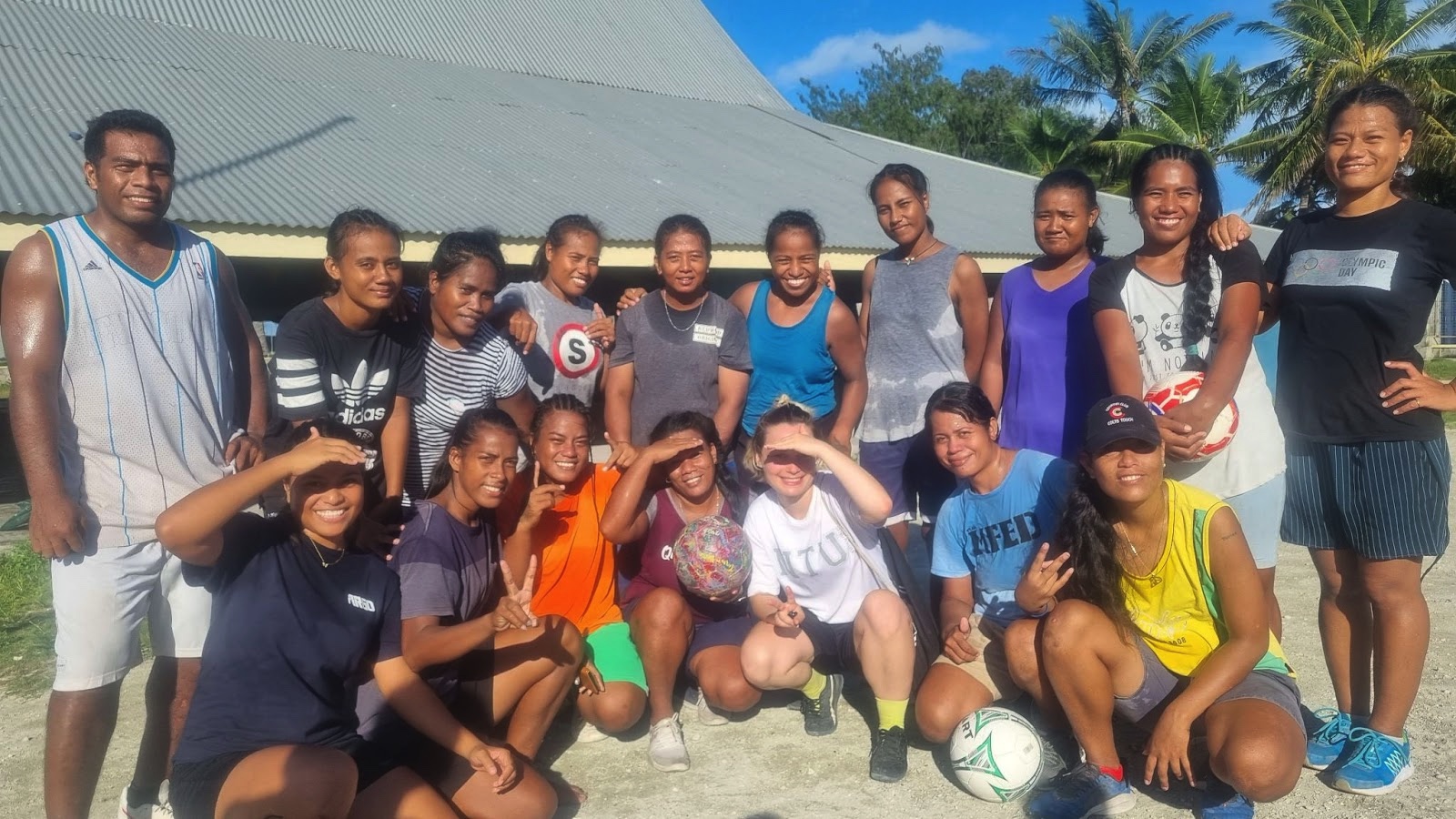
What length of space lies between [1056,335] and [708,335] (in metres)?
1.38

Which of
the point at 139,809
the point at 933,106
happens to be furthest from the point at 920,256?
the point at 933,106

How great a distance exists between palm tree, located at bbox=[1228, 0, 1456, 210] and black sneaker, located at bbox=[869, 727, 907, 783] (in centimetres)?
1964

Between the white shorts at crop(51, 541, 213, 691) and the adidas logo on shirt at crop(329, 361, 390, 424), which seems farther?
the adidas logo on shirt at crop(329, 361, 390, 424)

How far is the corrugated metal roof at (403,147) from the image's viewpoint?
7.63 m

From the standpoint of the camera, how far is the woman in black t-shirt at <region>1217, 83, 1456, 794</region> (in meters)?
3.05

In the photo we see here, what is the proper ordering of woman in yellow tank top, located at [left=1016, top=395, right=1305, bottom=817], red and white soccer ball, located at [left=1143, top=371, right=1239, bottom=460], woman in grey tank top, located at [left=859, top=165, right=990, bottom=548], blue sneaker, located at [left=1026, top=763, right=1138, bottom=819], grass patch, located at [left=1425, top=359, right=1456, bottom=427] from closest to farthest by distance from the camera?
woman in yellow tank top, located at [left=1016, top=395, right=1305, bottom=817], blue sneaker, located at [left=1026, top=763, right=1138, bottom=819], red and white soccer ball, located at [left=1143, top=371, right=1239, bottom=460], woman in grey tank top, located at [left=859, top=165, right=990, bottom=548], grass patch, located at [left=1425, top=359, right=1456, bottom=427]

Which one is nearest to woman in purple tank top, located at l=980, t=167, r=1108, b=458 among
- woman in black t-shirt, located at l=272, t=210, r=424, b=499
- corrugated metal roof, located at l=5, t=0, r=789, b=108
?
woman in black t-shirt, located at l=272, t=210, r=424, b=499

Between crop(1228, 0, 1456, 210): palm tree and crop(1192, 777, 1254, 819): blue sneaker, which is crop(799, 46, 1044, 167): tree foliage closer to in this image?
crop(1228, 0, 1456, 210): palm tree

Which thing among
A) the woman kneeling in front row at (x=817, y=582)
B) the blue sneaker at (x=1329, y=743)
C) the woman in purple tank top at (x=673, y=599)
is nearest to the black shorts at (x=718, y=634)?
the woman in purple tank top at (x=673, y=599)

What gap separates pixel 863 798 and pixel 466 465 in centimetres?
170

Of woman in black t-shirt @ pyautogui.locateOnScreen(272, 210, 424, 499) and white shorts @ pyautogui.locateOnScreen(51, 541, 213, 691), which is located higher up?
woman in black t-shirt @ pyautogui.locateOnScreen(272, 210, 424, 499)

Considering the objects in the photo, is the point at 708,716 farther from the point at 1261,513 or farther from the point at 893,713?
the point at 1261,513

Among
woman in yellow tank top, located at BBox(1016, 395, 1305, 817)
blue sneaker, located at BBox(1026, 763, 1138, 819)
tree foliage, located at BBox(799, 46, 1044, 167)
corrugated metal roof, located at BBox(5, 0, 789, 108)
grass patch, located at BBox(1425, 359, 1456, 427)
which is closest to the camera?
woman in yellow tank top, located at BBox(1016, 395, 1305, 817)

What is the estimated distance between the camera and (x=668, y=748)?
3.53 meters
